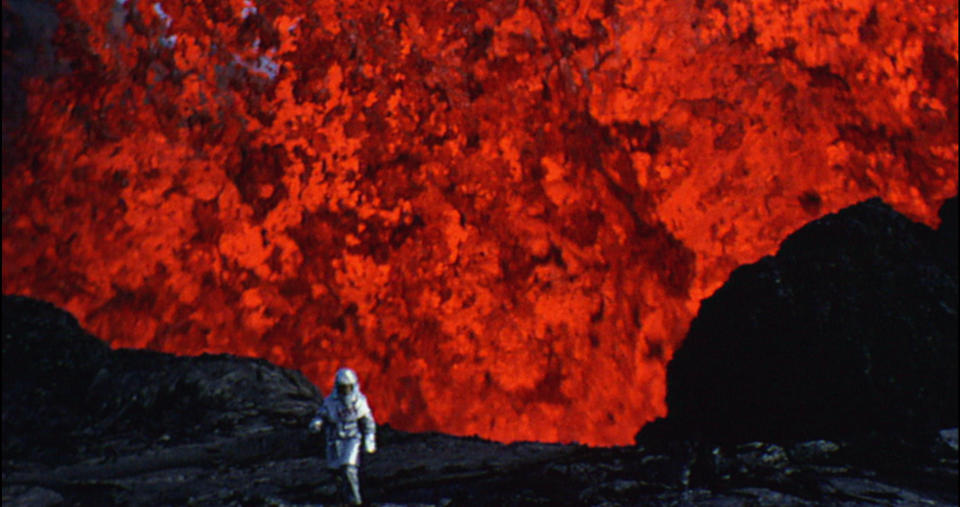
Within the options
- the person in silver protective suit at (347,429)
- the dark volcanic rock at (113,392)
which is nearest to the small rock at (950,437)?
the person in silver protective suit at (347,429)

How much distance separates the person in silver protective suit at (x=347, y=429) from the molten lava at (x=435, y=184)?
3.53m

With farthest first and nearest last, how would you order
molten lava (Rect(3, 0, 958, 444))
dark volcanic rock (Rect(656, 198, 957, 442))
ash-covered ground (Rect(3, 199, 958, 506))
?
molten lava (Rect(3, 0, 958, 444)), dark volcanic rock (Rect(656, 198, 957, 442)), ash-covered ground (Rect(3, 199, 958, 506))

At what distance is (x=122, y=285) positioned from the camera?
725 centimetres

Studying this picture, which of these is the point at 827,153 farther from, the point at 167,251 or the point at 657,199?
the point at 167,251

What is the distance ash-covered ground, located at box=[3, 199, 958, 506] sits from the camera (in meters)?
4.18

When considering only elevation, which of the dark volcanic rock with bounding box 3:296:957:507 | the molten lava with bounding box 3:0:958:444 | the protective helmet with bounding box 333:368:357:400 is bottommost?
the dark volcanic rock with bounding box 3:296:957:507

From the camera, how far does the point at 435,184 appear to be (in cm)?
702

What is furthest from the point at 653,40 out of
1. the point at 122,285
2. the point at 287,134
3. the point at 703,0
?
the point at 122,285

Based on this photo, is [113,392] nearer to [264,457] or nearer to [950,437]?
[264,457]

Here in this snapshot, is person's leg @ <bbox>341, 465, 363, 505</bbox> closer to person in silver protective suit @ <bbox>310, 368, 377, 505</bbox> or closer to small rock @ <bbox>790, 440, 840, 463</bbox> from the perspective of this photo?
person in silver protective suit @ <bbox>310, 368, 377, 505</bbox>

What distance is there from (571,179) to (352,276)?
259cm

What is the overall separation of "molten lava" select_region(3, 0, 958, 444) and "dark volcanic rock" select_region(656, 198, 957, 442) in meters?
0.29

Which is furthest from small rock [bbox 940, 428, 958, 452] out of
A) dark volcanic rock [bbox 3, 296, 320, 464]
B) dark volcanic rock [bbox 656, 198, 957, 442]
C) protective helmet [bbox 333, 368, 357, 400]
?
dark volcanic rock [bbox 3, 296, 320, 464]

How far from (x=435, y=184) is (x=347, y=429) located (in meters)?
3.81
